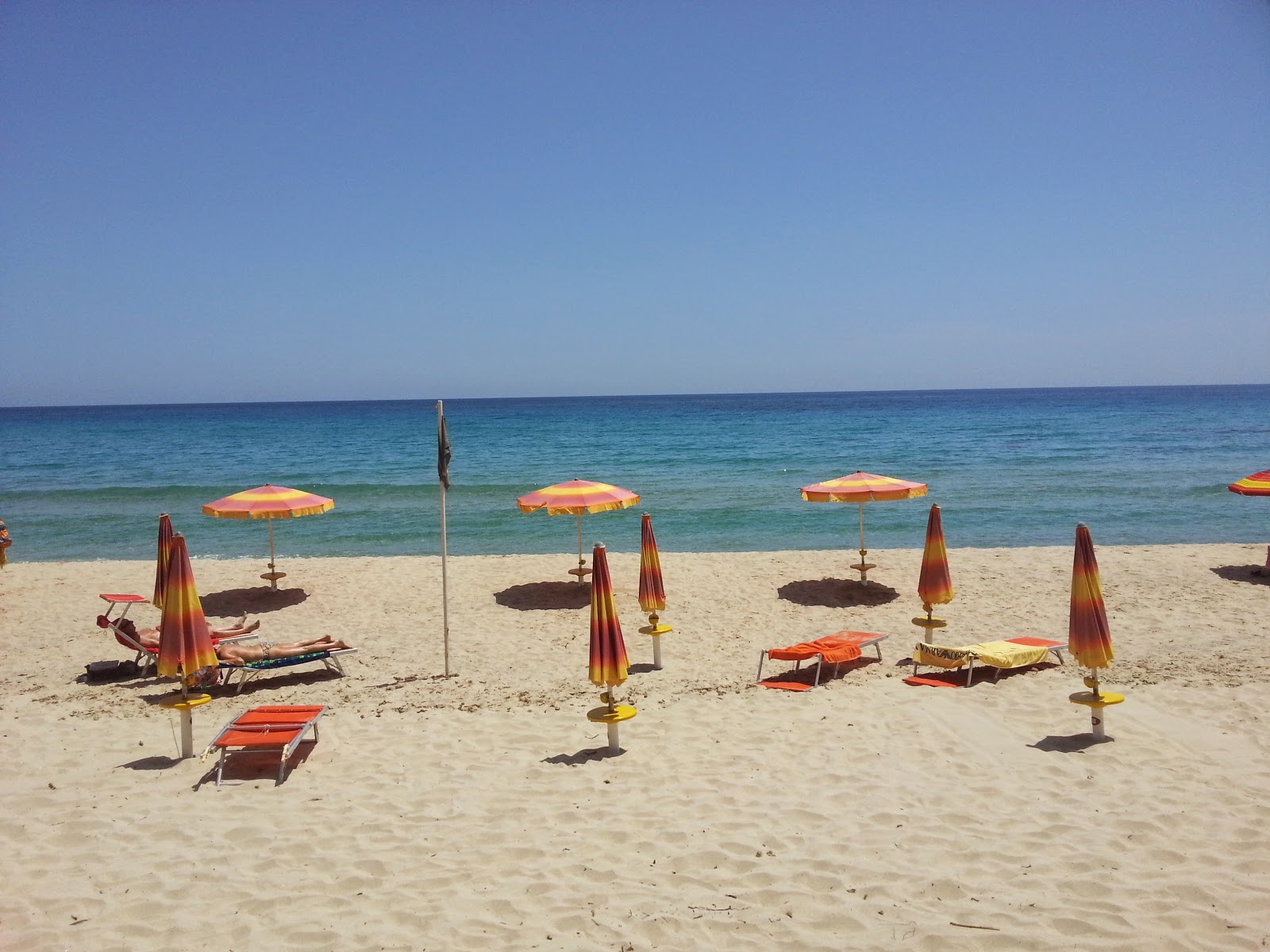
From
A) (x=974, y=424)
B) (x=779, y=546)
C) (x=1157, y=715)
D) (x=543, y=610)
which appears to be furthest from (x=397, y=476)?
(x=974, y=424)

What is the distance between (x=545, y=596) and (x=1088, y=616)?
799 cm

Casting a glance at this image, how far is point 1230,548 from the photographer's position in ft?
46.9

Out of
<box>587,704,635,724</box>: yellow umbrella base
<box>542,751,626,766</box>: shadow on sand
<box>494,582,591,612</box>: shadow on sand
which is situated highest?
<box>587,704,635,724</box>: yellow umbrella base

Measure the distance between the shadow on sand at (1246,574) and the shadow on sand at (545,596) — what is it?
9766 mm

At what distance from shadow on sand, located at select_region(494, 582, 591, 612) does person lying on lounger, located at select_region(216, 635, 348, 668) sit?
3322 mm

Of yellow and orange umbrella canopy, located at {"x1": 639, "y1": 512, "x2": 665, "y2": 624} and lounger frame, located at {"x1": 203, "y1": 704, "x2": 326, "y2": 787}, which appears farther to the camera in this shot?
yellow and orange umbrella canopy, located at {"x1": 639, "y1": 512, "x2": 665, "y2": 624}

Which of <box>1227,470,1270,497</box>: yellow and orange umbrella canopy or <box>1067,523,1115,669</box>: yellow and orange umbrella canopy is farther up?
<box>1227,470,1270,497</box>: yellow and orange umbrella canopy

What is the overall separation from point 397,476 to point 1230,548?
3050cm

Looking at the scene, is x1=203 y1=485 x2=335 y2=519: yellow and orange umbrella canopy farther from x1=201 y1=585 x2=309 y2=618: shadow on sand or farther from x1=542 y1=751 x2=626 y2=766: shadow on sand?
x1=542 y1=751 x2=626 y2=766: shadow on sand

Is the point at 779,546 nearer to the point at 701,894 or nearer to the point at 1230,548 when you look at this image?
the point at 1230,548

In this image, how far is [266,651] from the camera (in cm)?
851

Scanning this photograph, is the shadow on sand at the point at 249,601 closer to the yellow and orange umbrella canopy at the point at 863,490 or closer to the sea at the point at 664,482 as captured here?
the sea at the point at 664,482

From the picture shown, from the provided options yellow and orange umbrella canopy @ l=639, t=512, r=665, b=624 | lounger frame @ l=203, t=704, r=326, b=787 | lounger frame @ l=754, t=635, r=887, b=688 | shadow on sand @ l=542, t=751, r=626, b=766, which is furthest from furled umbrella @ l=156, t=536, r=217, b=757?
lounger frame @ l=754, t=635, r=887, b=688

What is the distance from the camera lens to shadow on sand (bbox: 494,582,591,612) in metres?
11.8
